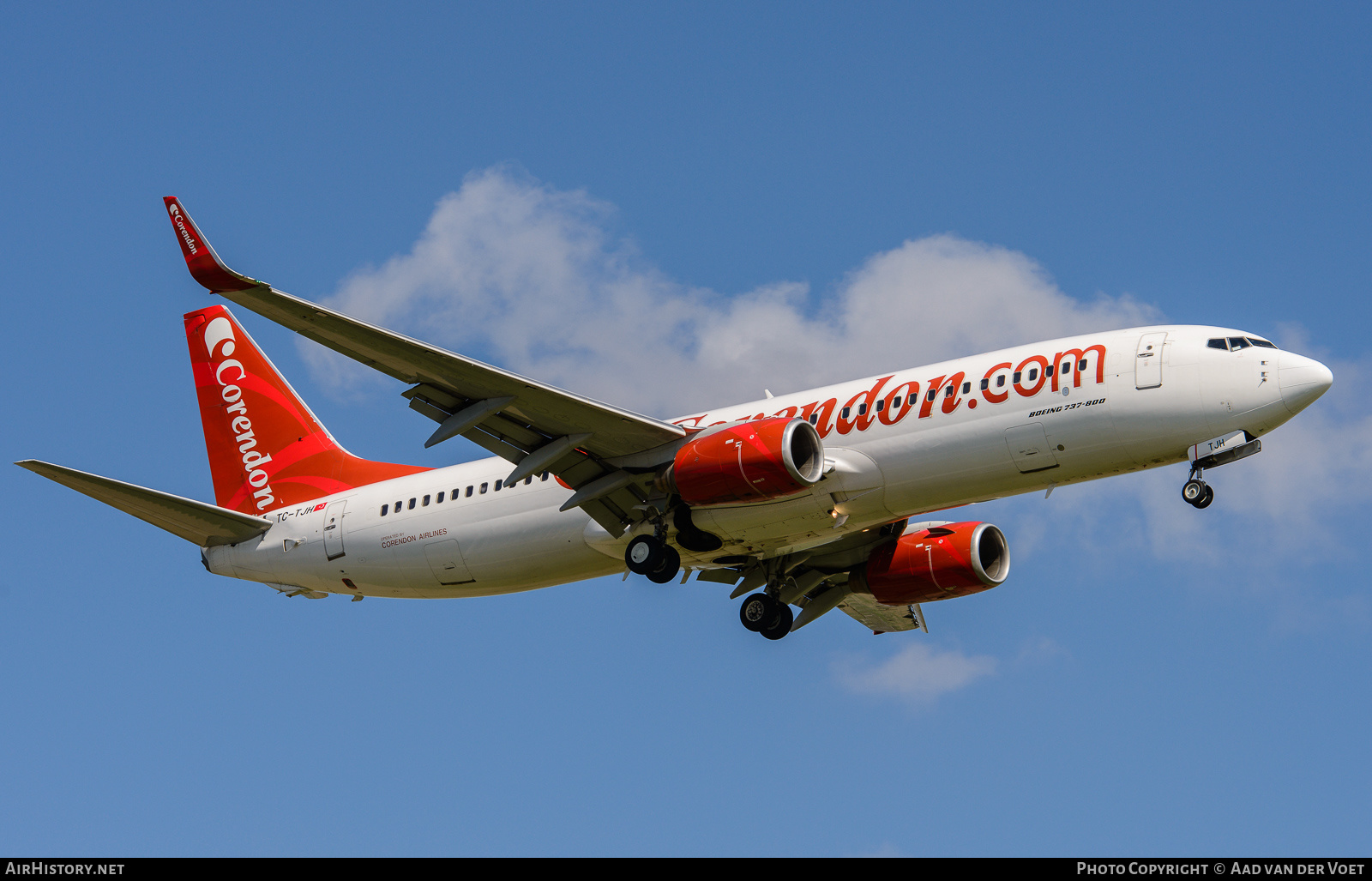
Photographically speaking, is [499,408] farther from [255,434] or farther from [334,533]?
[255,434]

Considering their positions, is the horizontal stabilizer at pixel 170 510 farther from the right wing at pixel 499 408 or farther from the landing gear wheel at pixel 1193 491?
the landing gear wheel at pixel 1193 491

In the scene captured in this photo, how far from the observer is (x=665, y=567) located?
98.8 feet

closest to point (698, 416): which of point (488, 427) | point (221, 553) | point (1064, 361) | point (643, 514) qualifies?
point (643, 514)

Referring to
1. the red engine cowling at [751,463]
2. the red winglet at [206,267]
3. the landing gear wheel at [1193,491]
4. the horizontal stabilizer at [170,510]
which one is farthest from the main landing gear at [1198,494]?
the horizontal stabilizer at [170,510]

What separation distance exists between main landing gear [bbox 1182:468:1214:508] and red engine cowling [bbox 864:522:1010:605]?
7.05m

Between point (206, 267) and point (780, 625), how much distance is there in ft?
53.3

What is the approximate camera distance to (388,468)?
36.3 m

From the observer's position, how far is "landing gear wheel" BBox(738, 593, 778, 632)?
112ft

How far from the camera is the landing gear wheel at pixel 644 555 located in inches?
1181

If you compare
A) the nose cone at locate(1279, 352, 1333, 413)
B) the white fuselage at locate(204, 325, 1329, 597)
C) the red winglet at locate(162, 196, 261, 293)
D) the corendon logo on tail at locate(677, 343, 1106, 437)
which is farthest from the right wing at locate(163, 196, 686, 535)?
the nose cone at locate(1279, 352, 1333, 413)

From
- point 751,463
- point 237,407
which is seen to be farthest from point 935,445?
point 237,407

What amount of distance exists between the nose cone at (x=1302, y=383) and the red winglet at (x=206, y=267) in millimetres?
18954

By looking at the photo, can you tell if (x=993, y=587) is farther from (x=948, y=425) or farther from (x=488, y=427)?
(x=488, y=427)

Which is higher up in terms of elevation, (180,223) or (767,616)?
(180,223)
